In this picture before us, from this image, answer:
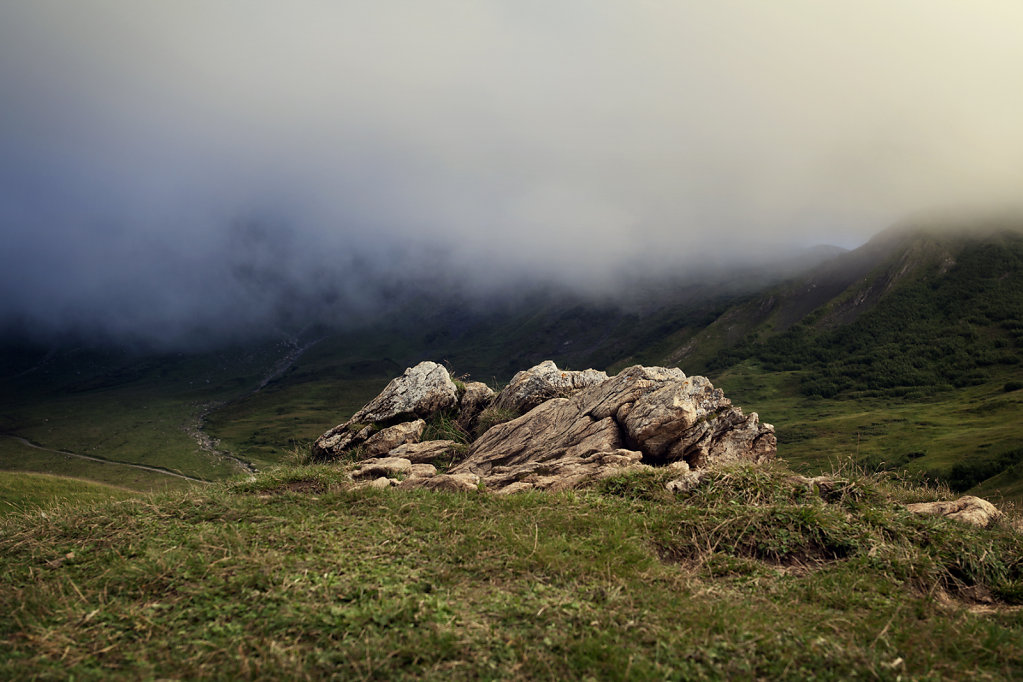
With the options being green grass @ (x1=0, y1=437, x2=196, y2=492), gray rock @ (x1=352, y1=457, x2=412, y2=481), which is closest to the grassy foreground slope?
gray rock @ (x1=352, y1=457, x2=412, y2=481)

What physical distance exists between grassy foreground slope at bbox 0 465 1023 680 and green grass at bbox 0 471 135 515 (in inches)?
319

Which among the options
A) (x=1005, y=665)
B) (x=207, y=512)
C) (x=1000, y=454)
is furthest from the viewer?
(x=1000, y=454)

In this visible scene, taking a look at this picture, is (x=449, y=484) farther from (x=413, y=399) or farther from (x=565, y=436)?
(x=413, y=399)

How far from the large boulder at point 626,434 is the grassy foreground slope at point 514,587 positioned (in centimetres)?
597

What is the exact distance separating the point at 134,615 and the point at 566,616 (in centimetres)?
592

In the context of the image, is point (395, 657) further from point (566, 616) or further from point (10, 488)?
point (10, 488)

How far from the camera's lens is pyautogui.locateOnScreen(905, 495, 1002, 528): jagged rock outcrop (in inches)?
508

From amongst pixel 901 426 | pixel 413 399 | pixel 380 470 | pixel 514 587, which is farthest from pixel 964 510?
pixel 901 426

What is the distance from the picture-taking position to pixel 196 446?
145375 millimetres

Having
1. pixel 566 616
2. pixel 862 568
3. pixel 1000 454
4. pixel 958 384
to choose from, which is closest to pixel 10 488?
pixel 566 616

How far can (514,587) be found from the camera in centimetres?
866

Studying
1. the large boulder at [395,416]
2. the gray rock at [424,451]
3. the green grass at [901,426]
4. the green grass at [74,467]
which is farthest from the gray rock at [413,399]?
the green grass at [74,467]

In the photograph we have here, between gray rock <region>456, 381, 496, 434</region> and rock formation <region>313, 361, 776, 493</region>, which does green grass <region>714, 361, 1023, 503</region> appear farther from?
gray rock <region>456, 381, 496, 434</region>

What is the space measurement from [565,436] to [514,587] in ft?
42.6
